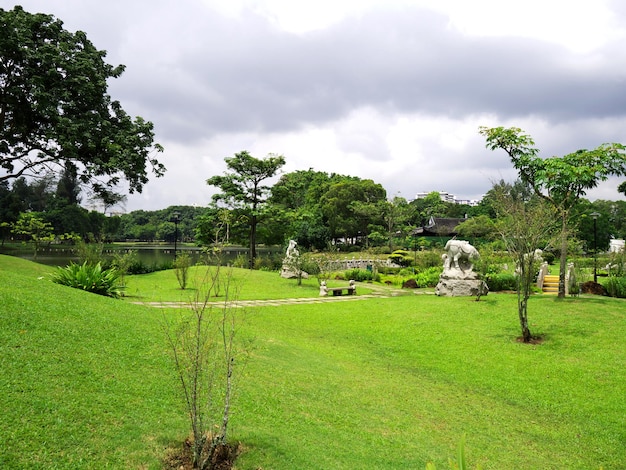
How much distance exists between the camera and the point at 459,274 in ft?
51.1

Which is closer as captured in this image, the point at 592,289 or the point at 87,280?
the point at 87,280

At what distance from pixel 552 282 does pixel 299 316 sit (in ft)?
42.3

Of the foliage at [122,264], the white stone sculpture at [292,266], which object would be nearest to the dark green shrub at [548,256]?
the white stone sculpture at [292,266]

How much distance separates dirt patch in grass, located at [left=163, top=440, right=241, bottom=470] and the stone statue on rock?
13.2 metres

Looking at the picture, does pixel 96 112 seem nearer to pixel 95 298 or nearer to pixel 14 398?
pixel 95 298

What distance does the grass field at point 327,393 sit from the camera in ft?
12.5

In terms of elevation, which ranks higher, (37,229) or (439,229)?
(439,229)

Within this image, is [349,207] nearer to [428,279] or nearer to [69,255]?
[428,279]

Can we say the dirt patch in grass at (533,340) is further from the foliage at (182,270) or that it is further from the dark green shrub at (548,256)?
the dark green shrub at (548,256)

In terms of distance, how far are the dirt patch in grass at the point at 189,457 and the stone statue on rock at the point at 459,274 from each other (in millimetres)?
13160

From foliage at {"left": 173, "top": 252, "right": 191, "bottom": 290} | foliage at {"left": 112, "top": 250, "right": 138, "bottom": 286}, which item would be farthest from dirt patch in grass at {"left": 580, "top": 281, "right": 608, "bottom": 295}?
foliage at {"left": 112, "top": 250, "right": 138, "bottom": 286}

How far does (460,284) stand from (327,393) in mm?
10970

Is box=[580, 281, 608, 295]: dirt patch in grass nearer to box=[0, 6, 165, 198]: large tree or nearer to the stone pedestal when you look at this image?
the stone pedestal

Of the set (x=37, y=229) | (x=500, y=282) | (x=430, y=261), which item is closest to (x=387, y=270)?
(x=430, y=261)
